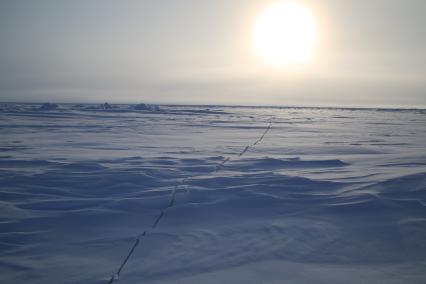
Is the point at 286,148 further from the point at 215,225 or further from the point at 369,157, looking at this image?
the point at 215,225

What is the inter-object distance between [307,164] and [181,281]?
16.2 feet

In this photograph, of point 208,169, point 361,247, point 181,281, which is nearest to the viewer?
point 181,281

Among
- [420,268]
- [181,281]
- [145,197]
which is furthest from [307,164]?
[181,281]

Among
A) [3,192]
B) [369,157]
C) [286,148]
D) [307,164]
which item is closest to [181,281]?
[3,192]

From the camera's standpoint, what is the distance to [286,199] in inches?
190

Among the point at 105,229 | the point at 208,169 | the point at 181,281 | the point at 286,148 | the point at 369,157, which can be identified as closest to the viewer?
the point at 181,281

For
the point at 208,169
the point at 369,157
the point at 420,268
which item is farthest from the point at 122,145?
the point at 420,268

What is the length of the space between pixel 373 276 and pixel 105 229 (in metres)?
2.59

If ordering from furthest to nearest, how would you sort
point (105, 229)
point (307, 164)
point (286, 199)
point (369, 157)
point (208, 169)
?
point (369, 157) → point (307, 164) → point (208, 169) → point (286, 199) → point (105, 229)

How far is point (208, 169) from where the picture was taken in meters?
6.70

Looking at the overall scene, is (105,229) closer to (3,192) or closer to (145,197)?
(145,197)

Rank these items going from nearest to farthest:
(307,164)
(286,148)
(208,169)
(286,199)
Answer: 1. (286,199)
2. (208,169)
3. (307,164)
4. (286,148)

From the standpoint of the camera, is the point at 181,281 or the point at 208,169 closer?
the point at 181,281

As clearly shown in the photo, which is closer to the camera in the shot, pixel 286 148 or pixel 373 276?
pixel 373 276
